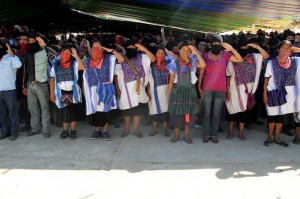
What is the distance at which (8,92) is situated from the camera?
513cm

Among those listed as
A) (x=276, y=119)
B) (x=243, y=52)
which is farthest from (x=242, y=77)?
(x=276, y=119)

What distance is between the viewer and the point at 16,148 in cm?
488

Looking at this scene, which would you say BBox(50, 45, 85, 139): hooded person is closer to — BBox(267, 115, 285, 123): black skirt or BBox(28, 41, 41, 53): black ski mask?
BBox(28, 41, 41, 53): black ski mask

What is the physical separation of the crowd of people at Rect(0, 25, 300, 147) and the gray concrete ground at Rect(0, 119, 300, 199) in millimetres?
259


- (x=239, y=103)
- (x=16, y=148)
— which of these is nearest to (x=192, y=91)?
(x=239, y=103)

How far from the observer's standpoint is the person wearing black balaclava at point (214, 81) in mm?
4770

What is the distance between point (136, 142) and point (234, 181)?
1.77 m

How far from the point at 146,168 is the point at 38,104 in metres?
2.35

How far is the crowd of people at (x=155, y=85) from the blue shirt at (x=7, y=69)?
0.01 meters

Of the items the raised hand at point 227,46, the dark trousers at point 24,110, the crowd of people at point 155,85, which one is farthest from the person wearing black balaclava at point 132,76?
the dark trousers at point 24,110

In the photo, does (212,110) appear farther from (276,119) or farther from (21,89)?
(21,89)

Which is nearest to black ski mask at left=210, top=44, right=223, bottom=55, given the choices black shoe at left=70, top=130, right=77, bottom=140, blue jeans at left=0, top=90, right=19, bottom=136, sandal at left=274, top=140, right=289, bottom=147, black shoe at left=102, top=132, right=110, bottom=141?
sandal at left=274, top=140, right=289, bottom=147

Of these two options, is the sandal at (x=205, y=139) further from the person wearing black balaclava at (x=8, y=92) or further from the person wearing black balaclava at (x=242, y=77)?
the person wearing black balaclava at (x=8, y=92)

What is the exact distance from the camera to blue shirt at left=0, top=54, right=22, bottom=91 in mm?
5035
